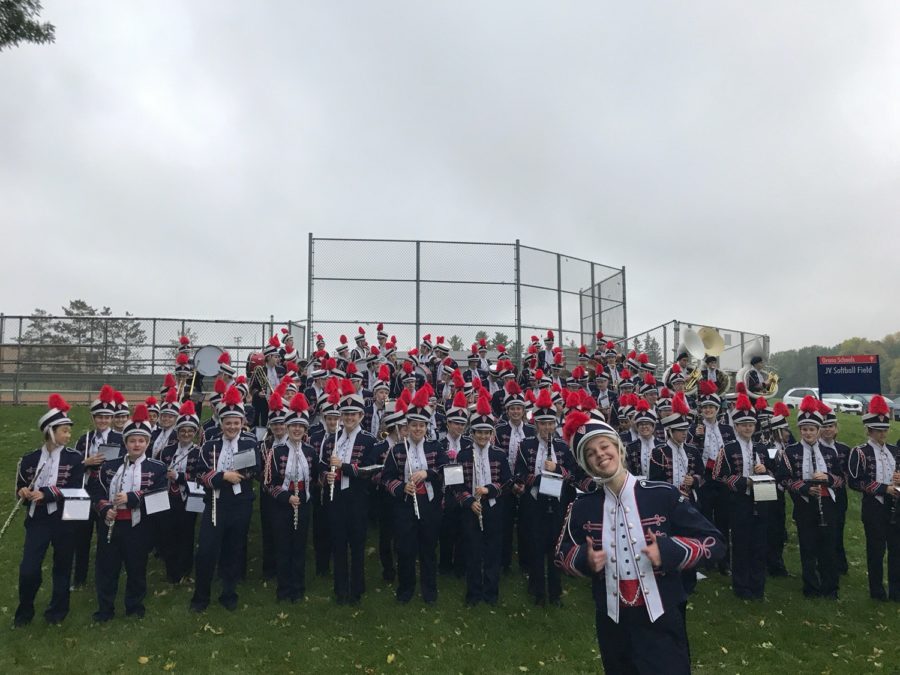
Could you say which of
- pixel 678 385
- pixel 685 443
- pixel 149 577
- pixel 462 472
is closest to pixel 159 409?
pixel 149 577

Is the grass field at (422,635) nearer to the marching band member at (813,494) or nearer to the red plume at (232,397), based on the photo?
the marching band member at (813,494)

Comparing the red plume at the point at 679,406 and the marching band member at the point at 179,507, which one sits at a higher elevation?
the red plume at the point at 679,406

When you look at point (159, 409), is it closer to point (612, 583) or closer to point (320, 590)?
point (320, 590)

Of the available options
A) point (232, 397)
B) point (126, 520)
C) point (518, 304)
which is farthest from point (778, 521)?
point (518, 304)

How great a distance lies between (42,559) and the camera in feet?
21.8

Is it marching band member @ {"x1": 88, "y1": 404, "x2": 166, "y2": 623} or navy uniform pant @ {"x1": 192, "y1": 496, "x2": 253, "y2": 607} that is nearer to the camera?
marching band member @ {"x1": 88, "y1": 404, "x2": 166, "y2": 623}

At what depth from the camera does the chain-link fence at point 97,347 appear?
58.6ft

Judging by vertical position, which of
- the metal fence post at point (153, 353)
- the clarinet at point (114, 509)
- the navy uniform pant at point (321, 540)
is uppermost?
the metal fence post at point (153, 353)

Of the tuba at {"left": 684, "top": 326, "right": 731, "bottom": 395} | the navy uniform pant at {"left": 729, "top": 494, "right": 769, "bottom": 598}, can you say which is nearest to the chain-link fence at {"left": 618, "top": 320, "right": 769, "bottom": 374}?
the tuba at {"left": 684, "top": 326, "right": 731, "bottom": 395}

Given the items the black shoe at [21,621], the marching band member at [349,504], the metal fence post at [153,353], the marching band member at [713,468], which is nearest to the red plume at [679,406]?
the marching band member at [713,468]

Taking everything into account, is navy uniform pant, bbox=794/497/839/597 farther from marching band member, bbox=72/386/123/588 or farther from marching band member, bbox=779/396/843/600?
marching band member, bbox=72/386/123/588

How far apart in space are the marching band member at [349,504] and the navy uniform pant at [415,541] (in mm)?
443

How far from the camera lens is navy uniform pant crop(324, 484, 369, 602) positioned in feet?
24.5

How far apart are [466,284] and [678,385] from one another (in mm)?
7342
